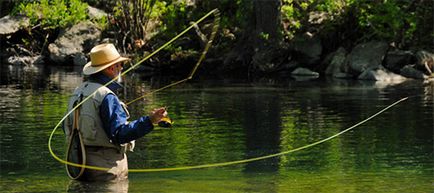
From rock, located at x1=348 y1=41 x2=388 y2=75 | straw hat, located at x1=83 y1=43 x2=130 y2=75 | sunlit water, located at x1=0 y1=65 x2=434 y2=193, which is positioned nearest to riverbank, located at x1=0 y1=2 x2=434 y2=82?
rock, located at x1=348 y1=41 x2=388 y2=75

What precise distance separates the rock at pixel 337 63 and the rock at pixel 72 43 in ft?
30.4

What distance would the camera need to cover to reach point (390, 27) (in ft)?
95.8

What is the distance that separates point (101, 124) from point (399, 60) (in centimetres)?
2077

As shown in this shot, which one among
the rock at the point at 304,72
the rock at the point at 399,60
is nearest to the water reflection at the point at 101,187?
the rock at the point at 304,72

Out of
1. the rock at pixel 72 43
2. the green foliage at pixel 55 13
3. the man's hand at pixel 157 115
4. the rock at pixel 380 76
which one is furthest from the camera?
the green foliage at pixel 55 13

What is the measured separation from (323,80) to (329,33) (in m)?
3.85

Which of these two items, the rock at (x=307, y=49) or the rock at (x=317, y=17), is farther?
the rock at (x=317, y=17)

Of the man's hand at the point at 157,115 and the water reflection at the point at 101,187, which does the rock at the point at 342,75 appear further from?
the man's hand at the point at 157,115

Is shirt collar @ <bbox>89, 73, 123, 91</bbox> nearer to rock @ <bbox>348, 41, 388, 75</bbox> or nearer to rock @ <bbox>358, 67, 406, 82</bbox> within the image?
rock @ <bbox>358, 67, 406, 82</bbox>

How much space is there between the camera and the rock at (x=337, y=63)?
2855cm

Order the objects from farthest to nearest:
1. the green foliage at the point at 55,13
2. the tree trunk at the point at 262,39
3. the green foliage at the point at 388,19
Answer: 1. the green foliage at the point at 55,13
2. the tree trunk at the point at 262,39
3. the green foliage at the point at 388,19

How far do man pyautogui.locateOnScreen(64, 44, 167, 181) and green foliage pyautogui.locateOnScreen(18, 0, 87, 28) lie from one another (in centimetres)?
2711

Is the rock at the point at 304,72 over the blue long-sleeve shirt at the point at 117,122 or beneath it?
beneath

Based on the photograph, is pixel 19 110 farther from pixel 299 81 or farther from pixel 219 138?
pixel 299 81
